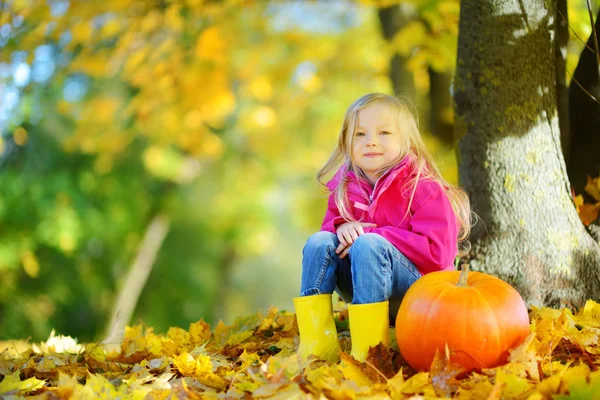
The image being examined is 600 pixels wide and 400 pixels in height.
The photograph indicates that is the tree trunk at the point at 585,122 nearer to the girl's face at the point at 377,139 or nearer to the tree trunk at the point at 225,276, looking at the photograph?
the girl's face at the point at 377,139

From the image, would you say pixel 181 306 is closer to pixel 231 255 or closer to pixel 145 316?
pixel 145 316

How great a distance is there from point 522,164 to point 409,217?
0.71 m

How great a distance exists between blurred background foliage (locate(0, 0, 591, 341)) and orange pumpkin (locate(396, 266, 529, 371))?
2.88 feet

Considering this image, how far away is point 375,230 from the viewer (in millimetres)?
2146

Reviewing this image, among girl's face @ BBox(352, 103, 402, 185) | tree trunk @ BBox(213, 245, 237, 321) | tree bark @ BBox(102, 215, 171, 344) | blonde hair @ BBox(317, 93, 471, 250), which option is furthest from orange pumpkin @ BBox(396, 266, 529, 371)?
tree trunk @ BBox(213, 245, 237, 321)

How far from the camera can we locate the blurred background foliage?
5.37 meters

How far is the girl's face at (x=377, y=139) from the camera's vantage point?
2.30 m

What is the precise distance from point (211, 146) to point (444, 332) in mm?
8246

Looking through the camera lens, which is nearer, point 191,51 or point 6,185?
point 191,51

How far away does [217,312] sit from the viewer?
13.4m

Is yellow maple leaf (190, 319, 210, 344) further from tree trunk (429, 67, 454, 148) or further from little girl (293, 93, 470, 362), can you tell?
tree trunk (429, 67, 454, 148)

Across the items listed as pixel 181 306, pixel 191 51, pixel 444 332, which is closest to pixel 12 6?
pixel 191 51

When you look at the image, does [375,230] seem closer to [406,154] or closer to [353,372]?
[406,154]

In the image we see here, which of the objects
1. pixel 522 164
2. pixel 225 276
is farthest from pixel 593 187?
pixel 225 276
